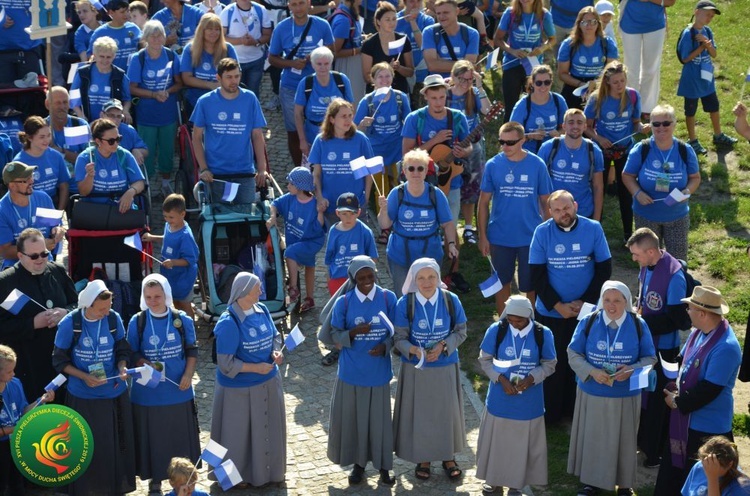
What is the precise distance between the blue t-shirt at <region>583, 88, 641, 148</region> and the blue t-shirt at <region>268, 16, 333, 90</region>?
3333mm

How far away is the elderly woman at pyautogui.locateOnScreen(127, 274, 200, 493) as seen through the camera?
34.7 ft

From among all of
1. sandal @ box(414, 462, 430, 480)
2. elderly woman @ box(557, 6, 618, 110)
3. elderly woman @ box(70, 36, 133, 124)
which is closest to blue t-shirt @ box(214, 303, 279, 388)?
sandal @ box(414, 462, 430, 480)

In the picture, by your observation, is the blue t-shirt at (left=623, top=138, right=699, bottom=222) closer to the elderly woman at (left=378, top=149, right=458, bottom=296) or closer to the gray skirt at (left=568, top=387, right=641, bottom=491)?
the elderly woman at (left=378, top=149, right=458, bottom=296)

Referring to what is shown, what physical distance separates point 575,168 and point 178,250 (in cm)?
394

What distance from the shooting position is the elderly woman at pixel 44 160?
12.9 meters

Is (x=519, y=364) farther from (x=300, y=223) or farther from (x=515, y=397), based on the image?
(x=300, y=223)

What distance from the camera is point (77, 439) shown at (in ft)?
32.5

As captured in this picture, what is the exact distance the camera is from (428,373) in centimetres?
1099

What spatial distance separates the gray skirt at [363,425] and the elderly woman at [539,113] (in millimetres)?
4114

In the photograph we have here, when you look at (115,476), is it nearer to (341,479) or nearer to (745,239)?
(341,479)

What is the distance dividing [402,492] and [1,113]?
6422mm

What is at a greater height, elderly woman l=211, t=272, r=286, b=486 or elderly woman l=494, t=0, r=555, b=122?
elderly woman l=494, t=0, r=555, b=122

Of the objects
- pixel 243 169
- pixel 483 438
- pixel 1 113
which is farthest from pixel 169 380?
pixel 1 113

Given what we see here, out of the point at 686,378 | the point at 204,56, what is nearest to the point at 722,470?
the point at 686,378
